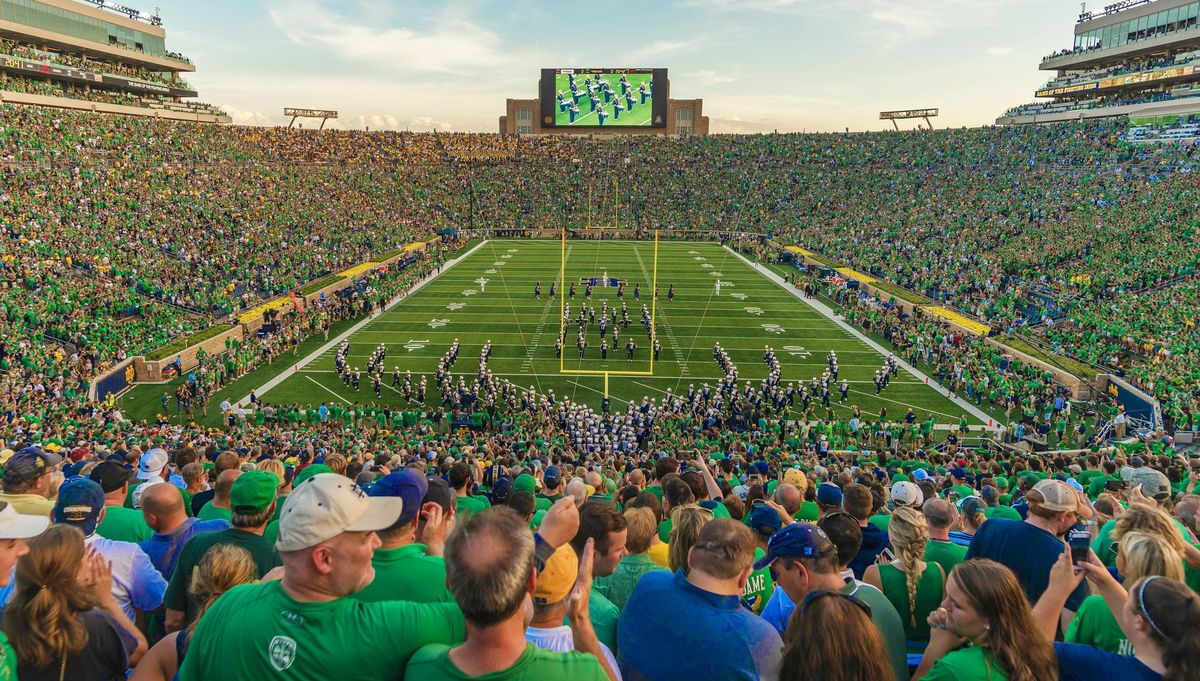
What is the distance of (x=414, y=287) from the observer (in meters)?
35.4

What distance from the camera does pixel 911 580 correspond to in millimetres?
3660

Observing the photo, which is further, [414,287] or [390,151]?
[390,151]

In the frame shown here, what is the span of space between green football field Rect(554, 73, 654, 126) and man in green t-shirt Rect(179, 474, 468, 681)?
7243cm

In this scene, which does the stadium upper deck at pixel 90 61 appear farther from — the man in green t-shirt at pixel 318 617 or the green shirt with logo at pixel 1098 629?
the green shirt with logo at pixel 1098 629

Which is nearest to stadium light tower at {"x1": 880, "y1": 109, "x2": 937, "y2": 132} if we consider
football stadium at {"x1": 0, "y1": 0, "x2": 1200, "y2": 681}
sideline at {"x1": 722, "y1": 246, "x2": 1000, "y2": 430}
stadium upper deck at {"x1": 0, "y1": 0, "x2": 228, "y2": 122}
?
football stadium at {"x1": 0, "y1": 0, "x2": 1200, "y2": 681}

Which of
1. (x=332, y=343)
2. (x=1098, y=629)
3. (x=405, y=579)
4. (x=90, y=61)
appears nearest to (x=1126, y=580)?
(x=1098, y=629)

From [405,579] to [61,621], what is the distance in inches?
48.6

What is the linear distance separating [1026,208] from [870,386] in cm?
2835

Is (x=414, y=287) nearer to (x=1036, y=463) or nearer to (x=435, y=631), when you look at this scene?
(x=1036, y=463)

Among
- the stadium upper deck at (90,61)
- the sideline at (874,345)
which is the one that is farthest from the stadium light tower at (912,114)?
the stadium upper deck at (90,61)

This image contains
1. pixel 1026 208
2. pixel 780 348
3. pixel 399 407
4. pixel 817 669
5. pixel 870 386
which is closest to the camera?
pixel 817 669

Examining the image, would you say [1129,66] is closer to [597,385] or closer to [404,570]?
[597,385]

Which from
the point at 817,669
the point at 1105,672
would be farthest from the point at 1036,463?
the point at 817,669

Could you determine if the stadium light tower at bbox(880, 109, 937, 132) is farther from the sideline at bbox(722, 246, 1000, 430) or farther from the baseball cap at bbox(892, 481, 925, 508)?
the baseball cap at bbox(892, 481, 925, 508)
